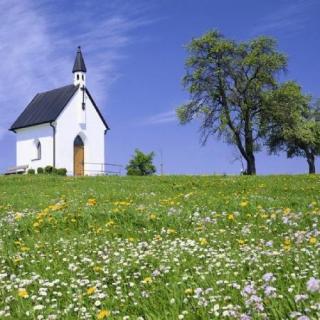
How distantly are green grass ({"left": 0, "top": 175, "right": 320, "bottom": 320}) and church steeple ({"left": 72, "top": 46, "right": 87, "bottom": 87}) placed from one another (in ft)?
177

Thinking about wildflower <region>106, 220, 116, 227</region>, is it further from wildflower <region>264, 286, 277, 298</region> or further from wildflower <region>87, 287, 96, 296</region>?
wildflower <region>264, 286, 277, 298</region>

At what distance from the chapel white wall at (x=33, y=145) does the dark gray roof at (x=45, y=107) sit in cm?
84

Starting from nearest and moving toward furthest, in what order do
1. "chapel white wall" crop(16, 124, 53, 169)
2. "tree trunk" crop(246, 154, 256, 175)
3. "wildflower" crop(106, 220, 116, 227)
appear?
"wildflower" crop(106, 220, 116, 227) → "tree trunk" crop(246, 154, 256, 175) → "chapel white wall" crop(16, 124, 53, 169)

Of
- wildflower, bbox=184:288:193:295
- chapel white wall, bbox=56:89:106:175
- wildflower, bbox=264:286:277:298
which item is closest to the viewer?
wildflower, bbox=264:286:277:298

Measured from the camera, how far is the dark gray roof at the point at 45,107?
63219 millimetres

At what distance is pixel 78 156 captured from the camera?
2501 inches

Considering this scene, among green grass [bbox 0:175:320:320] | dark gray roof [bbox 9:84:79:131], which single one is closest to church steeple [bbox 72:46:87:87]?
dark gray roof [bbox 9:84:79:131]

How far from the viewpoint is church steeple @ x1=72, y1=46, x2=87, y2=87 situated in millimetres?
64312

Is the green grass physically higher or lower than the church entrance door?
lower

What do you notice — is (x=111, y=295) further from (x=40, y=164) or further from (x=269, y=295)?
(x=40, y=164)

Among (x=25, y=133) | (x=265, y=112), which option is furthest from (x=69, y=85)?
(x=265, y=112)

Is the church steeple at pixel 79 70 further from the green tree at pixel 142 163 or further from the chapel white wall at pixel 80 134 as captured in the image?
the green tree at pixel 142 163

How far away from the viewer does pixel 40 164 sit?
64.1m

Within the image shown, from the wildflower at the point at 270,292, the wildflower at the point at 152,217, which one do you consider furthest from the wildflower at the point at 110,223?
the wildflower at the point at 270,292
